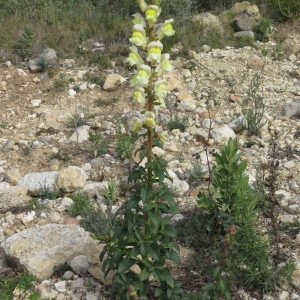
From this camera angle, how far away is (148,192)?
10.5 feet

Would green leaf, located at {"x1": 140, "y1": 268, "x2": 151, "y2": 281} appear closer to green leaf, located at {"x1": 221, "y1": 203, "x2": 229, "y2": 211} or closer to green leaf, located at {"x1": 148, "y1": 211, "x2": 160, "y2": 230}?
green leaf, located at {"x1": 148, "y1": 211, "x2": 160, "y2": 230}

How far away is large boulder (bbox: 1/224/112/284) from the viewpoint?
159 inches

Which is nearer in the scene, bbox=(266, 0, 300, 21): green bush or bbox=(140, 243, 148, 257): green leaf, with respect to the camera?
bbox=(140, 243, 148, 257): green leaf

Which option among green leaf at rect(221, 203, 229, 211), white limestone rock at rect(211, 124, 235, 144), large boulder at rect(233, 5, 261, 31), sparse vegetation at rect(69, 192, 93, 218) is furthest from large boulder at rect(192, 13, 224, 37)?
green leaf at rect(221, 203, 229, 211)

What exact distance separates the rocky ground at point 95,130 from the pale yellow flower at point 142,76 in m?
1.53

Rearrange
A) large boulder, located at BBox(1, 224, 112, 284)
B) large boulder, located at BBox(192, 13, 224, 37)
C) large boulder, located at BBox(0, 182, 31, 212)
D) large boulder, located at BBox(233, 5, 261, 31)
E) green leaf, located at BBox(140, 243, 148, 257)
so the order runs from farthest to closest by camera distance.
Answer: large boulder, located at BBox(233, 5, 261, 31), large boulder, located at BBox(192, 13, 224, 37), large boulder, located at BBox(0, 182, 31, 212), large boulder, located at BBox(1, 224, 112, 284), green leaf, located at BBox(140, 243, 148, 257)

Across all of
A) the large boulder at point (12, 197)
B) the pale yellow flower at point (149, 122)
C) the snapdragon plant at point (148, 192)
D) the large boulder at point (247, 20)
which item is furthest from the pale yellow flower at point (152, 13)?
the large boulder at point (247, 20)

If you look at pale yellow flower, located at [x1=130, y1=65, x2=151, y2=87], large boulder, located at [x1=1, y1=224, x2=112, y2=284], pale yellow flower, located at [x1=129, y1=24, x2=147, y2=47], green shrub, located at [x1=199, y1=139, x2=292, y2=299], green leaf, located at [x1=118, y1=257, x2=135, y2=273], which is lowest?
large boulder, located at [x1=1, y1=224, x2=112, y2=284]

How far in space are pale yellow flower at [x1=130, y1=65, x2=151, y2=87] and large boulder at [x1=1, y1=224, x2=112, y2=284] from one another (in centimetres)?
147

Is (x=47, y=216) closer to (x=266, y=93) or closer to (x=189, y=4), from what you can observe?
(x=266, y=93)

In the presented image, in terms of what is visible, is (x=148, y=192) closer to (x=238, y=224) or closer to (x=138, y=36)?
(x=138, y=36)

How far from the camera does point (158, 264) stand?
11.1ft

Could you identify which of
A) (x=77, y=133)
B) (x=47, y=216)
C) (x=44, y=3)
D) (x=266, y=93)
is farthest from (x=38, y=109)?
(x=44, y=3)

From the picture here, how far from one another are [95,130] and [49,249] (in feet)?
8.22
